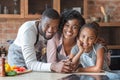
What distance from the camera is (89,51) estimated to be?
2.22m

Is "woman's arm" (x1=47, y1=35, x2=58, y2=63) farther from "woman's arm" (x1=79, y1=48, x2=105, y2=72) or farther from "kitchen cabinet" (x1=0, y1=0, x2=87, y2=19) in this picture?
"kitchen cabinet" (x1=0, y1=0, x2=87, y2=19)

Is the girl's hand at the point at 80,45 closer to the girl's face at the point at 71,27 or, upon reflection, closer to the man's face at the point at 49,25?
the girl's face at the point at 71,27

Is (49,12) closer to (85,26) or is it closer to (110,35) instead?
(85,26)

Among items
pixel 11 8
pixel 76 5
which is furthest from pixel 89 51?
pixel 11 8

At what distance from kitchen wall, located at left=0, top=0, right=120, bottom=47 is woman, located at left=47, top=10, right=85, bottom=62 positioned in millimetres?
2320

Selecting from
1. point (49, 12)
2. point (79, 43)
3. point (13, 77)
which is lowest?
point (13, 77)

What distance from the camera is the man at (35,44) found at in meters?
2.01

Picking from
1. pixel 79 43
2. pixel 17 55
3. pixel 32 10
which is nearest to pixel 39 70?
pixel 17 55

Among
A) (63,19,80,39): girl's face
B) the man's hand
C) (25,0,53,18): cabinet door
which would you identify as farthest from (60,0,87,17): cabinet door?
the man's hand

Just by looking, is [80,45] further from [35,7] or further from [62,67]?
[35,7]

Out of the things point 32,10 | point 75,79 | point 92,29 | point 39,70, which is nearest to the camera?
point 75,79

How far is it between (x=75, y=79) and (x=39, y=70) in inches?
16.2

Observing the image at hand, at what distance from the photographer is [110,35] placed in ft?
14.6

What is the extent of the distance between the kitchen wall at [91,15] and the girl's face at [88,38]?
8.10 feet
